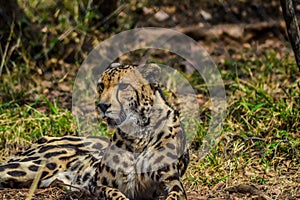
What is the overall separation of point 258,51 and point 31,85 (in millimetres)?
2995

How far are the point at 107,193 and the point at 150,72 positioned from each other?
86cm

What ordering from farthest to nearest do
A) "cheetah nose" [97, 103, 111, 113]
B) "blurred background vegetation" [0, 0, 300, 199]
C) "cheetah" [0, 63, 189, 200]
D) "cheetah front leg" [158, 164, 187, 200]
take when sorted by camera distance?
"blurred background vegetation" [0, 0, 300, 199] → "cheetah front leg" [158, 164, 187, 200] → "cheetah" [0, 63, 189, 200] → "cheetah nose" [97, 103, 111, 113]

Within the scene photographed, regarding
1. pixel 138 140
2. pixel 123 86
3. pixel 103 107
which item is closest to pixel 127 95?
pixel 123 86

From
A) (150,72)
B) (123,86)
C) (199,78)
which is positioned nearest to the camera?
(123,86)

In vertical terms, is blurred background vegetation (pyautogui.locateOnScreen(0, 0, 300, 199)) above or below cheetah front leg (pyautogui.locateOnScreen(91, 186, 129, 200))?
above

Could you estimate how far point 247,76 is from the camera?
7988mm

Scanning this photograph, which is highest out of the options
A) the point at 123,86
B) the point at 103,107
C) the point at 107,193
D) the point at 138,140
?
the point at 123,86

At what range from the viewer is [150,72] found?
4.32m

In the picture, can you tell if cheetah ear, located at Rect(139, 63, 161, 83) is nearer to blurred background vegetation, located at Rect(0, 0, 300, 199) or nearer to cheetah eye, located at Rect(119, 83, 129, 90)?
cheetah eye, located at Rect(119, 83, 129, 90)

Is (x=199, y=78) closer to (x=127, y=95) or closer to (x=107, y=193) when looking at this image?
(x=107, y=193)

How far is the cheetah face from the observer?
4.13m

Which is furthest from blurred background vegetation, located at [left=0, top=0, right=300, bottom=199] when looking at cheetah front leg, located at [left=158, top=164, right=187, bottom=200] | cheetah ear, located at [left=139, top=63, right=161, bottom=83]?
cheetah ear, located at [left=139, top=63, right=161, bottom=83]

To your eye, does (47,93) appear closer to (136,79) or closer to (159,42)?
(159,42)

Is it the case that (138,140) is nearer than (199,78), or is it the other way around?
(138,140)
